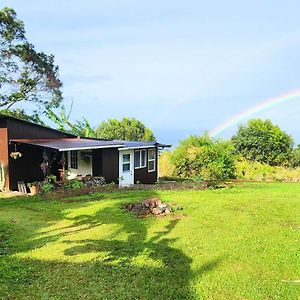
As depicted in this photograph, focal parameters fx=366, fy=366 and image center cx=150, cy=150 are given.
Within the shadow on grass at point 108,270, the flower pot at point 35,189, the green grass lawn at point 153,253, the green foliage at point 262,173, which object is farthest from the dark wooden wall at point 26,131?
the green foliage at point 262,173

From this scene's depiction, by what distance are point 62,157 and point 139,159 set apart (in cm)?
533

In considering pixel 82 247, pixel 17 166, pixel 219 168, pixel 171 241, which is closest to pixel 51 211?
pixel 82 247

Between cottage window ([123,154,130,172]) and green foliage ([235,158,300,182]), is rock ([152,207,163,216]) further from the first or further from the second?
green foliage ([235,158,300,182])

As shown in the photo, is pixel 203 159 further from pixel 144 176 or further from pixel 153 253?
pixel 153 253

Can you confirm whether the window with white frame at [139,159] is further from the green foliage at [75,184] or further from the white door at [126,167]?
the green foliage at [75,184]

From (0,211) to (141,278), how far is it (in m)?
7.60

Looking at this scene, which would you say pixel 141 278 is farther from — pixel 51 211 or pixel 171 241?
pixel 51 211

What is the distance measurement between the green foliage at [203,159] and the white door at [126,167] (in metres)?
5.66

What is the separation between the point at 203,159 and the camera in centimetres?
2647

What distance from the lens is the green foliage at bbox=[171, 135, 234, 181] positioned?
2615 cm

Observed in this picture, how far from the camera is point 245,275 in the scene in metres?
6.16

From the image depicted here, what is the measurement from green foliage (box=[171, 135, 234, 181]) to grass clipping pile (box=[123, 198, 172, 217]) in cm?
1440

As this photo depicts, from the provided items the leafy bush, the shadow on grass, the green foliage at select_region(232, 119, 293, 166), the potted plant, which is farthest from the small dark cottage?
the green foliage at select_region(232, 119, 293, 166)

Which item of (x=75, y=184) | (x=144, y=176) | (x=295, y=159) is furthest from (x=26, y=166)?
(x=295, y=159)
